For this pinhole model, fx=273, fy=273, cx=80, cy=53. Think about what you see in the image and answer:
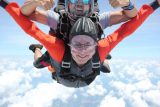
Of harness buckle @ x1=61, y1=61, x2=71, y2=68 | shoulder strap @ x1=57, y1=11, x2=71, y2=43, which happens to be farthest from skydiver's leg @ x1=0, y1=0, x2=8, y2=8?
harness buckle @ x1=61, y1=61, x2=71, y2=68

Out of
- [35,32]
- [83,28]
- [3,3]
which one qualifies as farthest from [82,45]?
[3,3]

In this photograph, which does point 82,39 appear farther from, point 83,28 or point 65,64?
point 65,64

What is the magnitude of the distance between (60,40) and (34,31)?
41 centimetres

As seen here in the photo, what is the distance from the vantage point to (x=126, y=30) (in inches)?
168

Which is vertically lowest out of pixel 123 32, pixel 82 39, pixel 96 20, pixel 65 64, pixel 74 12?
pixel 65 64

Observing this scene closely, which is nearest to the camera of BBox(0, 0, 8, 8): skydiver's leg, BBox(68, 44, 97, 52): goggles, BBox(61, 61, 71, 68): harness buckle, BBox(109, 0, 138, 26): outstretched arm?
BBox(109, 0, 138, 26): outstretched arm

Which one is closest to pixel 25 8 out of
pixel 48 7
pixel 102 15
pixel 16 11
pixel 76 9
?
pixel 16 11

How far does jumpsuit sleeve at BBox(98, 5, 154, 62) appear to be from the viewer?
417 centimetres

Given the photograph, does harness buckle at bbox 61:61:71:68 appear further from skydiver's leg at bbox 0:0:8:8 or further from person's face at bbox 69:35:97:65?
skydiver's leg at bbox 0:0:8:8

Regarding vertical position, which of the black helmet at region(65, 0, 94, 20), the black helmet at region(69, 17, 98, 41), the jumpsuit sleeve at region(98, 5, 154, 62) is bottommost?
the jumpsuit sleeve at region(98, 5, 154, 62)

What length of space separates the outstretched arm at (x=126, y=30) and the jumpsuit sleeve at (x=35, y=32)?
0.64 m

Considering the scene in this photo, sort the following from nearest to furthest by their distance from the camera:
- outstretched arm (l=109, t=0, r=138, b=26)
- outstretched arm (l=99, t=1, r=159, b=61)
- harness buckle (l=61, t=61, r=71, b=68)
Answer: outstretched arm (l=109, t=0, r=138, b=26)
harness buckle (l=61, t=61, r=71, b=68)
outstretched arm (l=99, t=1, r=159, b=61)

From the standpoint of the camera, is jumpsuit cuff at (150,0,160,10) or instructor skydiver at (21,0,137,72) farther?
jumpsuit cuff at (150,0,160,10)

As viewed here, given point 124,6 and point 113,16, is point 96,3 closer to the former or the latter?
point 113,16
